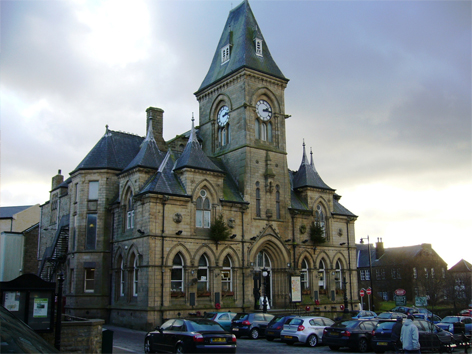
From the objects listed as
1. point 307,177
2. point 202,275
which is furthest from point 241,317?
point 307,177

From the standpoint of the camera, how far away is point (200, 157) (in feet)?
110

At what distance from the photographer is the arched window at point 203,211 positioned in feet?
105

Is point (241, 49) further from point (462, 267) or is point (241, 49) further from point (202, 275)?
point (462, 267)

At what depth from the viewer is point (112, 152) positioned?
119ft

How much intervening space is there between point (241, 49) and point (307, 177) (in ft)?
39.6

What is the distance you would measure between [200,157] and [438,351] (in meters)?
19.3

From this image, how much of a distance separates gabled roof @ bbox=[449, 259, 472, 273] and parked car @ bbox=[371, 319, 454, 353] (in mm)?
59632

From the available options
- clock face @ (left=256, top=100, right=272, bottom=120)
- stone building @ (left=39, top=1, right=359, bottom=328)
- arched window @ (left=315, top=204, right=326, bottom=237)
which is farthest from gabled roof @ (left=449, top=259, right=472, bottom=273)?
clock face @ (left=256, top=100, right=272, bottom=120)

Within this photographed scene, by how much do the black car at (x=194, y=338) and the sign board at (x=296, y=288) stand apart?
1905cm

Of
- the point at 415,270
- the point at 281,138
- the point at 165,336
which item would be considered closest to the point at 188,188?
the point at 281,138

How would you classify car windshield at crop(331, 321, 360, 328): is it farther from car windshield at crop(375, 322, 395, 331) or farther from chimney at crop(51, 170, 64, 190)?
chimney at crop(51, 170, 64, 190)

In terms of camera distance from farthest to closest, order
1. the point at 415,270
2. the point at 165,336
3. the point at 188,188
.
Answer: the point at 415,270
the point at 188,188
the point at 165,336

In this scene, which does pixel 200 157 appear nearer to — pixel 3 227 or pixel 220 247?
pixel 220 247

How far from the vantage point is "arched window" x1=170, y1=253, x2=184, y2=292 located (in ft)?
99.0
